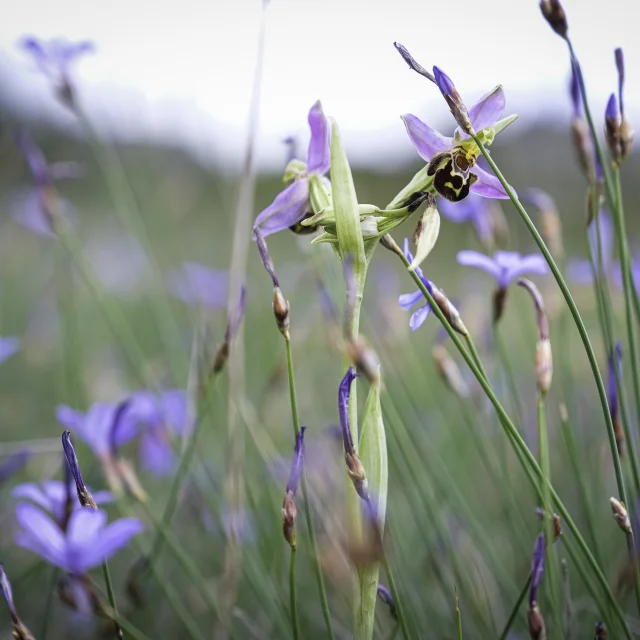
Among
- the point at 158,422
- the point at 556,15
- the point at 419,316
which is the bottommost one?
the point at 158,422

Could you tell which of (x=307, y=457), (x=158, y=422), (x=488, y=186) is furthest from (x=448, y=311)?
(x=307, y=457)

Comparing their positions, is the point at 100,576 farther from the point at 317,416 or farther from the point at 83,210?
the point at 83,210

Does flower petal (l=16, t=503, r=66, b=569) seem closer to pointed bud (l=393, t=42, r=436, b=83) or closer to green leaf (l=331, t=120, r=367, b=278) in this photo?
green leaf (l=331, t=120, r=367, b=278)

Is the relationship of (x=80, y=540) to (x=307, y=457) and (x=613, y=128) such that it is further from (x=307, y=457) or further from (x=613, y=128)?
(x=307, y=457)

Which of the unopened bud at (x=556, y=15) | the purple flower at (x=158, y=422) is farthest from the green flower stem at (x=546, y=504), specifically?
the purple flower at (x=158, y=422)

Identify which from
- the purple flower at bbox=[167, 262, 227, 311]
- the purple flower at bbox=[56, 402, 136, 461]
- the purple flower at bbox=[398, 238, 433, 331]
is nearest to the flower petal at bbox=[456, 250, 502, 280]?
the purple flower at bbox=[398, 238, 433, 331]

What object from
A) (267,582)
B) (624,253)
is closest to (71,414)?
(267,582)
